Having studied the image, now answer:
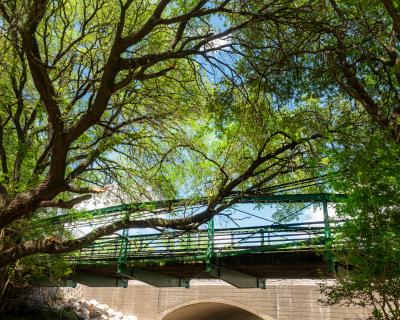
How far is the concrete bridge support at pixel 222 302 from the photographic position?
1625cm

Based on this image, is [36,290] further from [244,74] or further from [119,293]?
[244,74]

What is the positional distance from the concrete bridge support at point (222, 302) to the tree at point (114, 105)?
8939 millimetres

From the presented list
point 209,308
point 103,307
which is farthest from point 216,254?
point 103,307

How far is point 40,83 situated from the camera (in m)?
5.38

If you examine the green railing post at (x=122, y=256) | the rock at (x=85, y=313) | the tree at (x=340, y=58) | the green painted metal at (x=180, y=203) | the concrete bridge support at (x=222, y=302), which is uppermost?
the tree at (x=340, y=58)

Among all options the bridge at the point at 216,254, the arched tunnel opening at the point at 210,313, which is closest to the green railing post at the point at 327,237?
the bridge at the point at 216,254

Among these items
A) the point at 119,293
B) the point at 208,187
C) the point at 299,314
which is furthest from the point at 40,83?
the point at 119,293

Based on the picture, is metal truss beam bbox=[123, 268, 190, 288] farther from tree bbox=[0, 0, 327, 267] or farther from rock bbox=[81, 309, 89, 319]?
→ rock bbox=[81, 309, 89, 319]

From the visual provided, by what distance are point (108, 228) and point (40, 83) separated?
3033mm

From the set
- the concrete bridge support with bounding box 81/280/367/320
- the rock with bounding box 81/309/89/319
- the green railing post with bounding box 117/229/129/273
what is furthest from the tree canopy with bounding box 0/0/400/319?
the rock with bounding box 81/309/89/319

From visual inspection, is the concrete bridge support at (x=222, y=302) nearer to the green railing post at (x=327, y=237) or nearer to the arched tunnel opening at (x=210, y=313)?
the arched tunnel opening at (x=210, y=313)

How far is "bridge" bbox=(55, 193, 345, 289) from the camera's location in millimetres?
9148

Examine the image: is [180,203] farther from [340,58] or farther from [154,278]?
[154,278]

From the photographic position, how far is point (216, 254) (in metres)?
10.3
